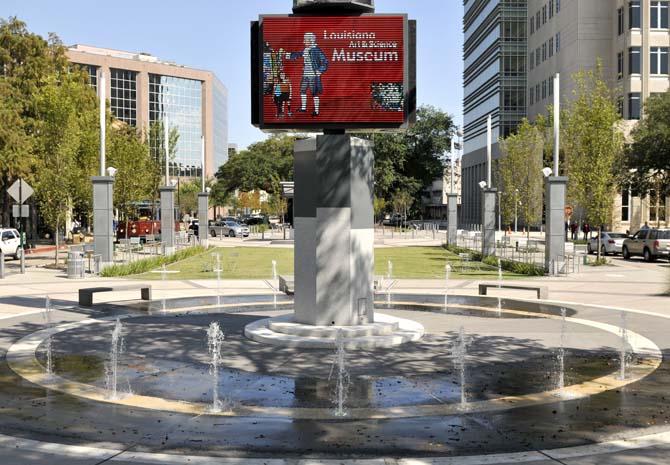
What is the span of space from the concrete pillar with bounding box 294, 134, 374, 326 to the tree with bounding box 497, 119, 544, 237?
122ft

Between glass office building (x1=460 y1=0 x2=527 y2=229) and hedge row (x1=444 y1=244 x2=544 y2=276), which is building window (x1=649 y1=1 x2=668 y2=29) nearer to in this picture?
glass office building (x1=460 y1=0 x2=527 y2=229)

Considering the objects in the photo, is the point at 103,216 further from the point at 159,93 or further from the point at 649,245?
the point at 159,93

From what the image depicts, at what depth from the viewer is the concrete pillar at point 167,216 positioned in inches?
1620

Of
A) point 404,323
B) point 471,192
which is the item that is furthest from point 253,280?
point 471,192

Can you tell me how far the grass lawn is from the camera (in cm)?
2873

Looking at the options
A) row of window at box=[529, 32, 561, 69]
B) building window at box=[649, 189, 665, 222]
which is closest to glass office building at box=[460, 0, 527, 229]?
row of window at box=[529, 32, 561, 69]

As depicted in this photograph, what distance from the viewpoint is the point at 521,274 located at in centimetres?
2978

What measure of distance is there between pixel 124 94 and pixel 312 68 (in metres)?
117

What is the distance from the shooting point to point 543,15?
83375mm

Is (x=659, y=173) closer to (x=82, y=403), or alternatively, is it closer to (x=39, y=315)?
(x=39, y=315)

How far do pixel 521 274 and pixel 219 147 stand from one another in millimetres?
153097

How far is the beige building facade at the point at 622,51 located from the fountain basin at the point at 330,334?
5082 centimetres

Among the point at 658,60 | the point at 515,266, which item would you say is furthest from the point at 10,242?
the point at 658,60

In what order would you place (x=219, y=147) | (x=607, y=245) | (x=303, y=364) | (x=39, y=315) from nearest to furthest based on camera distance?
(x=303, y=364) → (x=39, y=315) → (x=607, y=245) → (x=219, y=147)
